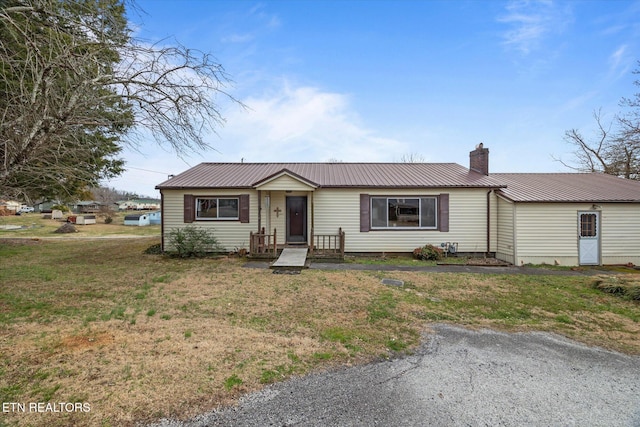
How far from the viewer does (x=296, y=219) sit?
40.8 feet

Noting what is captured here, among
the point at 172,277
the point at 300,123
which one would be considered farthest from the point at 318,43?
the point at 172,277

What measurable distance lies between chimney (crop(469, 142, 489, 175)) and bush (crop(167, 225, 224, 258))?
11.9 meters

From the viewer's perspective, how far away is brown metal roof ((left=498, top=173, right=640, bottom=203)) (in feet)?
34.6

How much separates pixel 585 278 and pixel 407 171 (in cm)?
741

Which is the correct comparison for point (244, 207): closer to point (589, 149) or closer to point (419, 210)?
point (419, 210)

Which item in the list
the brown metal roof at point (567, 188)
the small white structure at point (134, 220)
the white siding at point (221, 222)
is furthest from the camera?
the small white structure at point (134, 220)

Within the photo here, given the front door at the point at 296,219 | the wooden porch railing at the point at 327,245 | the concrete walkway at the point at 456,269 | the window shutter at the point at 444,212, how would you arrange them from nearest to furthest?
1. the concrete walkway at the point at 456,269
2. the wooden porch railing at the point at 327,245
3. the window shutter at the point at 444,212
4. the front door at the point at 296,219

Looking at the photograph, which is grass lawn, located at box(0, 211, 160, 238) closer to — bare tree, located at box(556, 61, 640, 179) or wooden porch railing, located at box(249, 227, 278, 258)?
wooden porch railing, located at box(249, 227, 278, 258)

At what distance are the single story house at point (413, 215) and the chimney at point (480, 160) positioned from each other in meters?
0.59

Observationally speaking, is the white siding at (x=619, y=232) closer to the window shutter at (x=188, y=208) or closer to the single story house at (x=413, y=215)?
the single story house at (x=413, y=215)

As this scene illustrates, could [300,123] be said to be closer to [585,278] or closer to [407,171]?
[407,171]

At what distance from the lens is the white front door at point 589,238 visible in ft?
34.7

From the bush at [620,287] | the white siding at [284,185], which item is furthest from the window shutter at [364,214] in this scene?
the bush at [620,287]

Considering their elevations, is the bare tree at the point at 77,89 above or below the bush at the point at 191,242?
above
